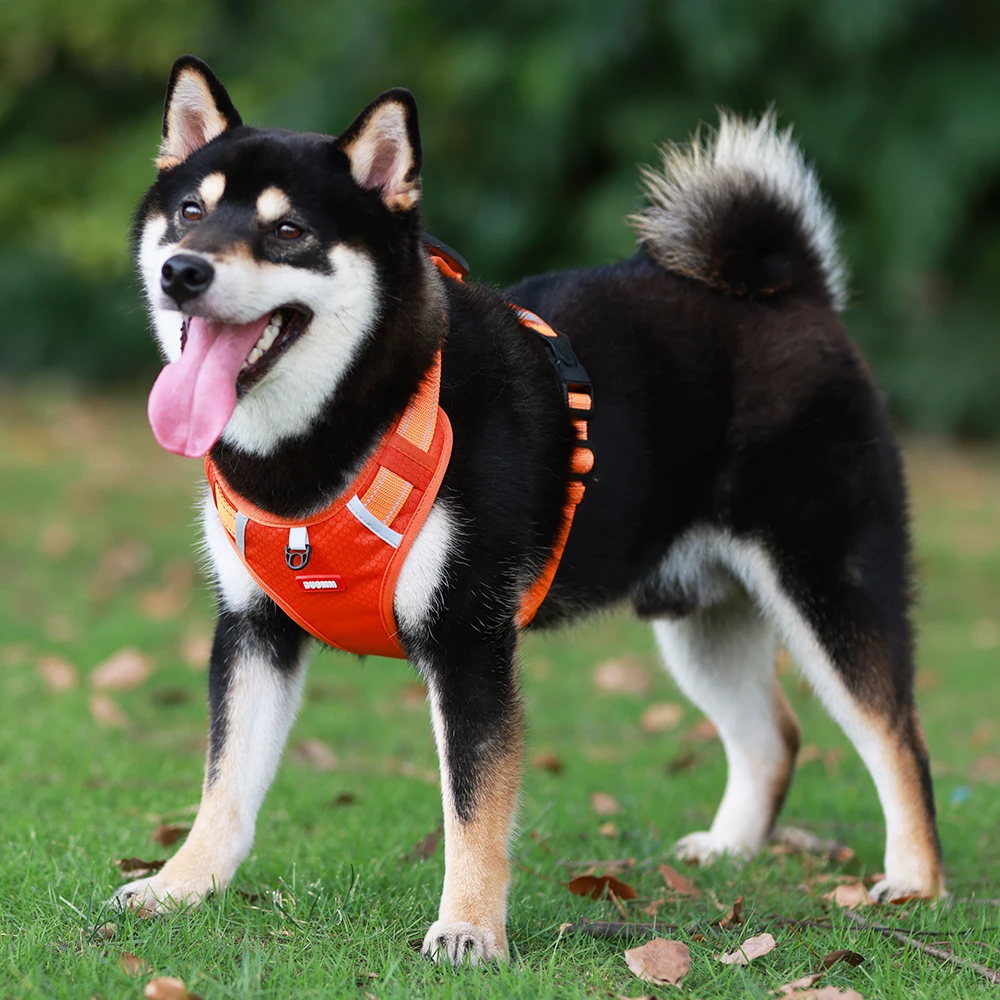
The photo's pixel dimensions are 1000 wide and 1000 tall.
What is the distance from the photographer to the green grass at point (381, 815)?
2.79 metres

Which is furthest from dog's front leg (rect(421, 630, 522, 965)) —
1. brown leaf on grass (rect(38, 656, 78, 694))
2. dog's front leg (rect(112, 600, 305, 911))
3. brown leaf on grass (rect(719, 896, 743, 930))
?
brown leaf on grass (rect(38, 656, 78, 694))

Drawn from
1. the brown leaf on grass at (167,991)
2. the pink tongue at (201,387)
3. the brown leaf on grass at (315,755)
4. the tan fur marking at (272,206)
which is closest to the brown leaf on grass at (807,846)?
the brown leaf on grass at (315,755)

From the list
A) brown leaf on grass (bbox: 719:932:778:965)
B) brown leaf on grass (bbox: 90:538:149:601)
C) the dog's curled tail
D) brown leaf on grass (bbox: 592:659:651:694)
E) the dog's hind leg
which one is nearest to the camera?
brown leaf on grass (bbox: 719:932:778:965)

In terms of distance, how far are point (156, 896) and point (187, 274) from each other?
4.64 ft

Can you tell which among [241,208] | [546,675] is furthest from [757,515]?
[546,675]

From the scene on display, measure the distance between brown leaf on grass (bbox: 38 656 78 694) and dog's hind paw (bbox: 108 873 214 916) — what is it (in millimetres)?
2964

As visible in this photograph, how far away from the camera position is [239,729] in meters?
3.25

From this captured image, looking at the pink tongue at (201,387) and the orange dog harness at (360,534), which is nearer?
the pink tongue at (201,387)

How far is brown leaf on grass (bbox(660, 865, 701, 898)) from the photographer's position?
3520mm

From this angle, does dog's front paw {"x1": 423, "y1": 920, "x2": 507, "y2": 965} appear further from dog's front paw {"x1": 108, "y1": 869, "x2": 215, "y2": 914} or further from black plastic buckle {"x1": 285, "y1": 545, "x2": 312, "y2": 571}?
black plastic buckle {"x1": 285, "y1": 545, "x2": 312, "y2": 571}

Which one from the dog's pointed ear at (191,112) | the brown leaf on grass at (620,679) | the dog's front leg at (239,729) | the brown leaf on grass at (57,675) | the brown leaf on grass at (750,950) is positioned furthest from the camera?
the brown leaf on grass at (620,679)

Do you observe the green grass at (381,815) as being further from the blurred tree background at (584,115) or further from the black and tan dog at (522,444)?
the blurred tree background at (584,115)

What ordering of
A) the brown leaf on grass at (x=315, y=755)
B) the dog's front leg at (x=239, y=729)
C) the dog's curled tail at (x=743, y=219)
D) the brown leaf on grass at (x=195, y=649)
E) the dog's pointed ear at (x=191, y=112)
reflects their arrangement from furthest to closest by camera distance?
the brown leaf on grass at (x=195, y=649), the brown leaf on grass at (x=315, y=755), the dog's curled tail at (x=743, y=219), the dog's front leg at (x=239, y=729), the dog's pointed ear at (x=191, y=112)

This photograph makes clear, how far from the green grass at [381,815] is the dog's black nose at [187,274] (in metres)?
1.33
